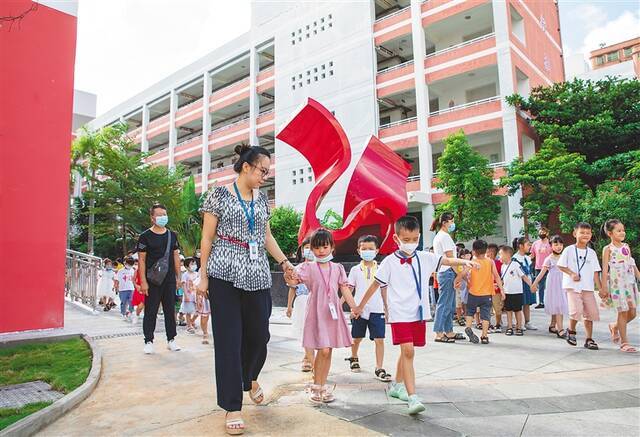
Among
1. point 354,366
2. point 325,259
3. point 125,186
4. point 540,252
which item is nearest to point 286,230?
point 540,252

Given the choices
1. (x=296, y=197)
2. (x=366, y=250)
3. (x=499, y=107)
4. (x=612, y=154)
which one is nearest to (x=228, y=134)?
(x=296, y=197)

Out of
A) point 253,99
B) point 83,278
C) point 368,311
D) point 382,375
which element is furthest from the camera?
point 253,99

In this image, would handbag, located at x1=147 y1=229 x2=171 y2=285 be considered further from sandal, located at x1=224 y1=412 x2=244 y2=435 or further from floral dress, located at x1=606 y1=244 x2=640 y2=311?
floral dress, located at x1=606 y1=244 x2=640 y2=311

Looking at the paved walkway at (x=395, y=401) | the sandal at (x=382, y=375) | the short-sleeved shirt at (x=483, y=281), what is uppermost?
the short-sleeved shirt at (x=483, y=281)

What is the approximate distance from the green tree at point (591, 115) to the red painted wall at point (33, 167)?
1693 cm

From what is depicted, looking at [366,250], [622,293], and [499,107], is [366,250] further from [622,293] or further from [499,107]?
[499,107]

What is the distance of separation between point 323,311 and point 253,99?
93.9 feet

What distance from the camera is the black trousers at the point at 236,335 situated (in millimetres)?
2861

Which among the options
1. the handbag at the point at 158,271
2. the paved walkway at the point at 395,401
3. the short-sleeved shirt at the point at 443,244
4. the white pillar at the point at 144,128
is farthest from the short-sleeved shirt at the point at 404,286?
the white pillar at the point at 144,128

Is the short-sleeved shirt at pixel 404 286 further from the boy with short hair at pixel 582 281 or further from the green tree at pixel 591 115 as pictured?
the green tree at pixel 591 115

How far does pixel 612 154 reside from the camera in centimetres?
1839

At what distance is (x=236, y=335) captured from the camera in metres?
2.97

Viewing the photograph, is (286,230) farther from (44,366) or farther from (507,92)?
(44,366)

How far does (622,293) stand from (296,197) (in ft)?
70.4
